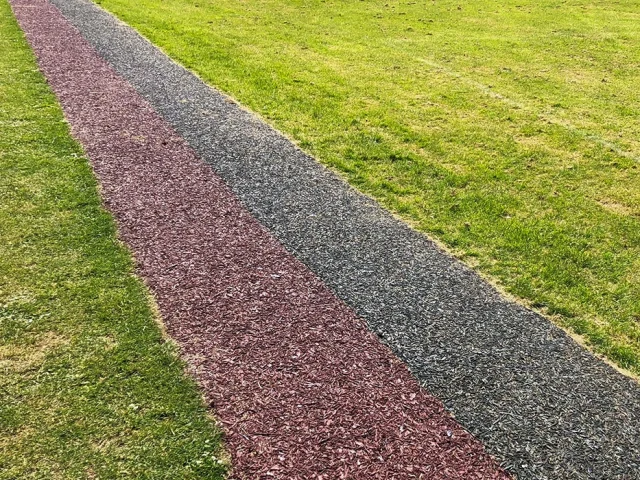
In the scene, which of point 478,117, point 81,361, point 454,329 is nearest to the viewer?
point 81,361

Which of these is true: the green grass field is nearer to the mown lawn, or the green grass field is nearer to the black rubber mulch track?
the black rubber mulch track

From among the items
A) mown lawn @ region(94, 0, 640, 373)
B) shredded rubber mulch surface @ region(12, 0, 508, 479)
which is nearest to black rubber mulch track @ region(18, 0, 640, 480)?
shredded rubber mulch surface @ region(12, 0, 508, 479)

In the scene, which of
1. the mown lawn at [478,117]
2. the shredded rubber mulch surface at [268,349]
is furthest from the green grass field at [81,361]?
the mown lawn at [478,117]

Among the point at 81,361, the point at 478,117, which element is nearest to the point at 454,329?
the point at 81,361

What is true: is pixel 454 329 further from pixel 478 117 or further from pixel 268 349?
pixel 478 117

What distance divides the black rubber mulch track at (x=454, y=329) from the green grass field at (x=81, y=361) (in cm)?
209

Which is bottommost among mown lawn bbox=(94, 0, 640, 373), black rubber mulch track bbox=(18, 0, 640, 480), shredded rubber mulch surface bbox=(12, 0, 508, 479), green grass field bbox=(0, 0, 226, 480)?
green grass field bbox=(0, 0, 226, 480)

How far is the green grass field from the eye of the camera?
453cm

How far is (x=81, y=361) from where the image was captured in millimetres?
5434

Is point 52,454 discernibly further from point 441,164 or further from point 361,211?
point 441,164

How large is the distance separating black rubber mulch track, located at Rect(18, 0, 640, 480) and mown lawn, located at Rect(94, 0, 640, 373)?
1.49 ft

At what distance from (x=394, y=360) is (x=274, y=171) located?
192 inches

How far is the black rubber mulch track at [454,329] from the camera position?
15.9 ft

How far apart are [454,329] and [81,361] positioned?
368 centimetres
